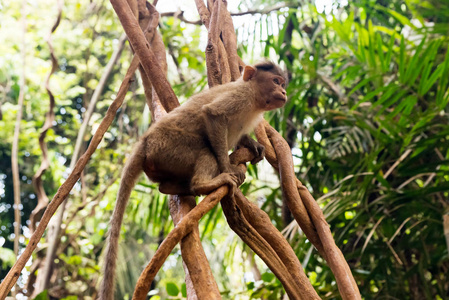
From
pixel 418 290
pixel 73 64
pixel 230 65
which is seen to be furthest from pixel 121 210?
pixel 73 64

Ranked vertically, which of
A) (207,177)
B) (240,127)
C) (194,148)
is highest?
(240,127)

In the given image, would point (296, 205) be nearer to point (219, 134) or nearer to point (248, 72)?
point (219, 134)

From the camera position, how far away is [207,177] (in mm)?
2631

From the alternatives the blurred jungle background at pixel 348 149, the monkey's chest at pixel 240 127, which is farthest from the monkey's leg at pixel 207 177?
the blurred jungle background at pixel 348 149

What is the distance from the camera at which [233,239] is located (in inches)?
191

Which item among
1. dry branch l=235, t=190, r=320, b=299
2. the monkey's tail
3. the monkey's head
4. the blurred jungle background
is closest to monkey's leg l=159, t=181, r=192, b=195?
the monkey's tail

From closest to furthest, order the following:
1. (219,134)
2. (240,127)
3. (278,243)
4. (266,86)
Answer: (278,243) → (219,134) → (240,127) → (266,86)

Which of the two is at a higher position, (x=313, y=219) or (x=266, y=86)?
(x=266, y=86)

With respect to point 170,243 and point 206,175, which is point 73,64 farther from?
point 170,243

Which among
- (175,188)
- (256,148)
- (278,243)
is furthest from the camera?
(256,148)

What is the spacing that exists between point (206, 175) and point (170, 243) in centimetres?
92

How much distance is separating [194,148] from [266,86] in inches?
34.7

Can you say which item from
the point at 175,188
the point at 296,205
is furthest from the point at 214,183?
the point at 296,205

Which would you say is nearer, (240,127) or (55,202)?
(55,202)
